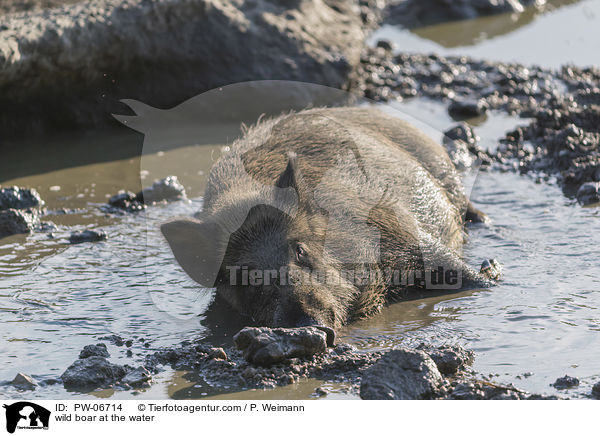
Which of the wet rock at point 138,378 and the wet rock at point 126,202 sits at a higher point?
the wet rock at point 126,202

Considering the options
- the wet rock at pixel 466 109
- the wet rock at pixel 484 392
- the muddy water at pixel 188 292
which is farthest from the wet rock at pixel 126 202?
the wet rock at pixel 484 392

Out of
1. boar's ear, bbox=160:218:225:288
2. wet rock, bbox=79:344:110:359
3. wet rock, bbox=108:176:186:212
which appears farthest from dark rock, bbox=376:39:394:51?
wet rock, bbox=79:344:110:359

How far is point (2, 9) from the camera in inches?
467

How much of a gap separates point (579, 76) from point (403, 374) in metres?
7.53

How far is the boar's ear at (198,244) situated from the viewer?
527cm

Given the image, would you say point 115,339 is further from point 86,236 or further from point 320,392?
point 86,236

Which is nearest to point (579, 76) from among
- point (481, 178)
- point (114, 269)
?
point (481, 178)

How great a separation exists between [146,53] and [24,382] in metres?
5.95

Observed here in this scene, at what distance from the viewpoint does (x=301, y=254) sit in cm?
491

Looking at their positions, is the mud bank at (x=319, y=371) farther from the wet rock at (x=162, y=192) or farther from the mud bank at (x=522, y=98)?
the mud bank at (x=522, y=98)

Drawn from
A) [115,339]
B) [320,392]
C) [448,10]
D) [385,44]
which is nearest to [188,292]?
[115,339]
